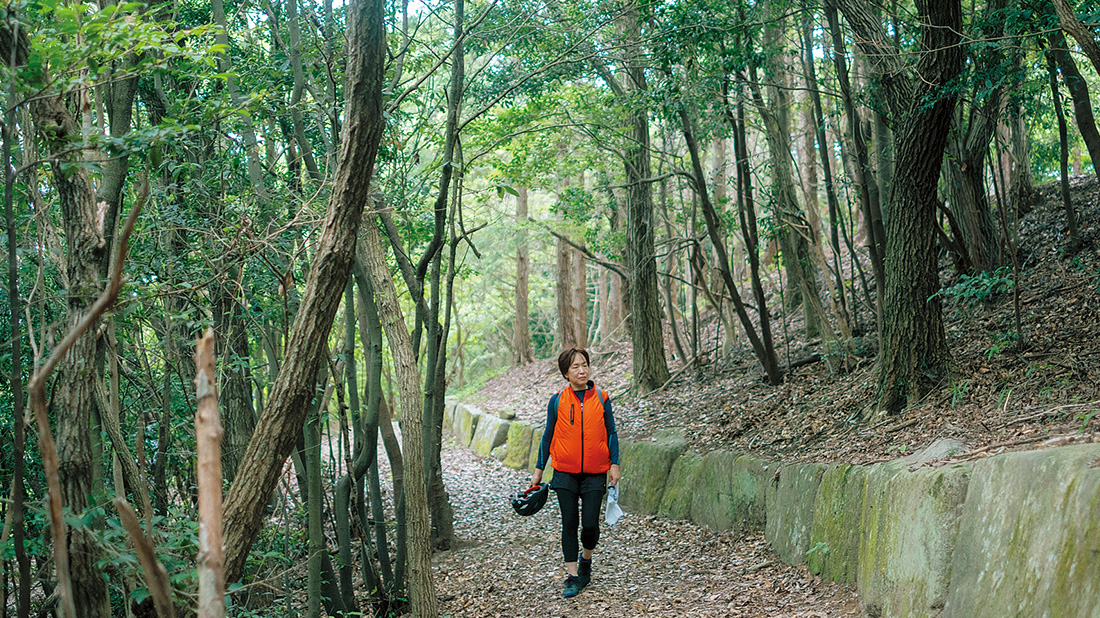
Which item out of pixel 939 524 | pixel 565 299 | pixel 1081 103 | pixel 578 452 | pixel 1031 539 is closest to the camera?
pixel 1031 539

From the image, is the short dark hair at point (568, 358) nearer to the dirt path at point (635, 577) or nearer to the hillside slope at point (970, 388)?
the dirt path at point (635, 577)

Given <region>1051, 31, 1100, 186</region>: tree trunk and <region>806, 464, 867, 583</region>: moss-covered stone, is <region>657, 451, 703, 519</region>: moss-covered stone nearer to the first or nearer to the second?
<region>806, 464, 867, 583</region>: moss-covered stone

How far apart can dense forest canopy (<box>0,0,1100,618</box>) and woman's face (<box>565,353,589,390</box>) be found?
1.16 m

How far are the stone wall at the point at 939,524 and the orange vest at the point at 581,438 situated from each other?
1.58m

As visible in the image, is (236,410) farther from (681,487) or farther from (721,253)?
(721,253)

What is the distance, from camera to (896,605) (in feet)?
13.6

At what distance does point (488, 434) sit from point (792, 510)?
34.5ft

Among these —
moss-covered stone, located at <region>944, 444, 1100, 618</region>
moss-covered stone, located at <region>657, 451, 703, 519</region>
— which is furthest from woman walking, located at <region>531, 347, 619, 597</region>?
moss-covered stone, located at <region>944, 444, 1100, 618</region>

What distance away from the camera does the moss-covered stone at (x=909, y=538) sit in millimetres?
3865

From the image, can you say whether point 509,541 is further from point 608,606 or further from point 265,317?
point 265,317

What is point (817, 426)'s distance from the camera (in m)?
6.86

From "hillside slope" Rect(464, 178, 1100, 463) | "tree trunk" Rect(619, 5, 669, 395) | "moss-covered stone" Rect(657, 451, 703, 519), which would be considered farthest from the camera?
"tree trunk" Rect(619, 5, 669, 395)

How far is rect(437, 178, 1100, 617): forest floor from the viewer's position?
496 centimetres

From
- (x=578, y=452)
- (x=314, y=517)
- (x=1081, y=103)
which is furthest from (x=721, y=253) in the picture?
(x=314, y=517)
